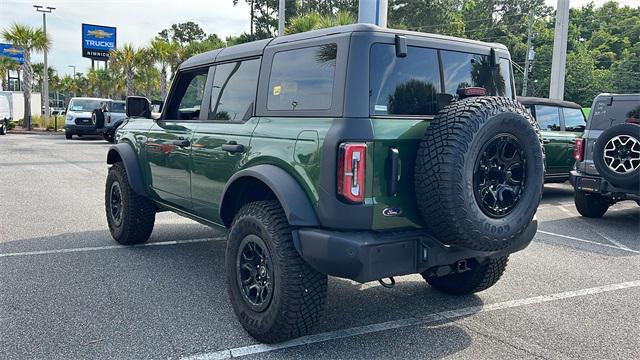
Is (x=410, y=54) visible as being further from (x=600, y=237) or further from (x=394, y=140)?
(x=600, y=237)

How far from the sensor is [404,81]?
3432 millimetres

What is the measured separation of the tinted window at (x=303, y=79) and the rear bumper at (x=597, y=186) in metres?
5.32

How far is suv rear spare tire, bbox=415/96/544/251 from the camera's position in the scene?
305 centimetres

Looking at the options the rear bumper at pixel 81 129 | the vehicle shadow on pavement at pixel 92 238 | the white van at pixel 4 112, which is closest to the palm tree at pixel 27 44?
the white van at pixel 4 112

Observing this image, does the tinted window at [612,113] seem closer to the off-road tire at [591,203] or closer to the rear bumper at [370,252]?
the off-road tire at [591,203]

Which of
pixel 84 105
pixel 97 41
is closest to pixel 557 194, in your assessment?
pixel 84 105

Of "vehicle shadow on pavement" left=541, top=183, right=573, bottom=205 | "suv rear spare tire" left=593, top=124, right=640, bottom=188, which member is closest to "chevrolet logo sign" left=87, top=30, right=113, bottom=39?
"vehicle shadow on pavement" left=541, top=183, right=573, bottom=205

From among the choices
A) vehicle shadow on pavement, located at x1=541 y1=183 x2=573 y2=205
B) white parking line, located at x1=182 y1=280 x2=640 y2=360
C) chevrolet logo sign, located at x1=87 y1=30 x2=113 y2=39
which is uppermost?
chevrolet logo sign, located at x1=87 y1=30 x2=113 y2=39

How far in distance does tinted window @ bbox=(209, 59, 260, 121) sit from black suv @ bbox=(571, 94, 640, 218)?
5010 millimetres

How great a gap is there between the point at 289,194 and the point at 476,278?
1827 millimetres

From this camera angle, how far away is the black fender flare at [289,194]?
10.5 feet

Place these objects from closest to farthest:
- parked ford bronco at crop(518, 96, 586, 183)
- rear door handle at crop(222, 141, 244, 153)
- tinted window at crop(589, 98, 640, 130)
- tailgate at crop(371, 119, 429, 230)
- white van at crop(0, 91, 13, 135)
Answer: tailgate at crop(371, 119, 429, 230) < rear door handle at crop(222, 141, 244, 153) < tinted window at crop(589, 98, 640, 130) < parked ford bronco at crop(518, 96, 586, 183) < white van at crop(0, 91, 13, 135)

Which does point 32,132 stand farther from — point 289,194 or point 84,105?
point 289,194

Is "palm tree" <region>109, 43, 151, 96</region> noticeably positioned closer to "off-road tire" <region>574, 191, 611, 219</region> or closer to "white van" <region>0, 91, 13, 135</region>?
"white van" <region>0, 91, 13, 135</region>
